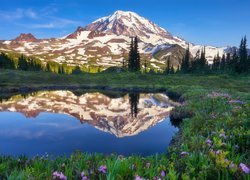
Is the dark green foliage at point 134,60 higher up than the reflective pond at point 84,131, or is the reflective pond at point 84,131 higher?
the dark green foliage at point 134,60

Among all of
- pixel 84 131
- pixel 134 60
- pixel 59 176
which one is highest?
pixel 134 60

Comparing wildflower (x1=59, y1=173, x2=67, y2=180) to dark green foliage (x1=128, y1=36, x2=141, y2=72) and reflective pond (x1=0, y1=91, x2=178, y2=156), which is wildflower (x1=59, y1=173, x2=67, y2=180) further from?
dark green foliage (x1=128, y1=36, x2=141, y2=72)

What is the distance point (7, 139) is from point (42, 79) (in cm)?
6651

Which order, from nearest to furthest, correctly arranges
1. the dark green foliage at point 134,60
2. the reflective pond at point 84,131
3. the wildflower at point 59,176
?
the wildflower at point 59,176, the reflective pond at point 84,131, the dark green foliage at point 134,60

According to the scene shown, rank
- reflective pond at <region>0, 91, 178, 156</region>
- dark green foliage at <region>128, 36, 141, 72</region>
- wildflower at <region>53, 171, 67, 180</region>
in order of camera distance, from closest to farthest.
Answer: wildflower at <region>53, 171, 67, 180</region> → reflective pond at <region>0, 91, 178, 156</region> → dark green foliage at <region>128, 36, 141, 72</region>

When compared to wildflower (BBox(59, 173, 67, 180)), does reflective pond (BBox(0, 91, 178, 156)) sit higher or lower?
lower

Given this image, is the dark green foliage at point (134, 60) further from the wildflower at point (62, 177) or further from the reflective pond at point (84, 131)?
the wildflower at point (62, 177)

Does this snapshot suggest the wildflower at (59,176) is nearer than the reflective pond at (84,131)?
Yes

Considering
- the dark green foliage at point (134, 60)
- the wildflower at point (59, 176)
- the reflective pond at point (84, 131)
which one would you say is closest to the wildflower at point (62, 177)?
the wildflower at point (59, 176)

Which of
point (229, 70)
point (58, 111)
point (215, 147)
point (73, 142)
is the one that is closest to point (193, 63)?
point (229, 70)

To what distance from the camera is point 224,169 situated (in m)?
4.58

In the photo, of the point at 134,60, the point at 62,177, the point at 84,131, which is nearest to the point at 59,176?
the point at 62,177

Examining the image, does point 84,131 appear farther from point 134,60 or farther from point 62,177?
point 134,60

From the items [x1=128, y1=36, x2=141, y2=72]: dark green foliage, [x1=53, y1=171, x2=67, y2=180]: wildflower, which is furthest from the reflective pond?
[x1=128, y1=36, x2=141, y2=72]: dark green foliage
